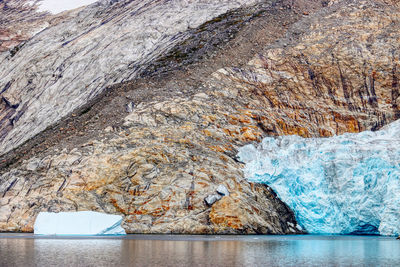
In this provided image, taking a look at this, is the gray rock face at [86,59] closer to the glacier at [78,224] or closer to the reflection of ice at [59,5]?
the glacier at [78,224]

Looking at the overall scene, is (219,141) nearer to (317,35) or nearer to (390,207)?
(390,207)

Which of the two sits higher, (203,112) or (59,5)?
(59,5)

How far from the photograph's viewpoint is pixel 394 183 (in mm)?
31500

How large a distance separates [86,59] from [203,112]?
19006 millimetres

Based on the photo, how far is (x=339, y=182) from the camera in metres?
33.0

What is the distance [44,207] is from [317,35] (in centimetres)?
2649

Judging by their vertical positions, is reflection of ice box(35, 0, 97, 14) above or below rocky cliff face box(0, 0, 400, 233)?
above

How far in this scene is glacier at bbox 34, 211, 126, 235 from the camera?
28484 mm

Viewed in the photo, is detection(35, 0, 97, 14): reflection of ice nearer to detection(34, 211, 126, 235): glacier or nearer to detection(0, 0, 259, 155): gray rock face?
detection(0, 0, 259, 155): gray rock face

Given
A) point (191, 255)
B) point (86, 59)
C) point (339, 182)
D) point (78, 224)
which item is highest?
point (191, 255)

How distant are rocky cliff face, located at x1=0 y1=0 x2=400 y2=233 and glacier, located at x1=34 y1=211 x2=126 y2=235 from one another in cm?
129

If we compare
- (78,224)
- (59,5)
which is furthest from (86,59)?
(59,5)

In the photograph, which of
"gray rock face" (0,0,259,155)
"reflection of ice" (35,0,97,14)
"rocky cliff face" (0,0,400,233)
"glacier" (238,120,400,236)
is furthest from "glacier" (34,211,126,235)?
"reflection of ice" (35,0,97,14)

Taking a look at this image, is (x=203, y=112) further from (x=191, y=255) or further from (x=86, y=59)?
(x=191, y=255)
